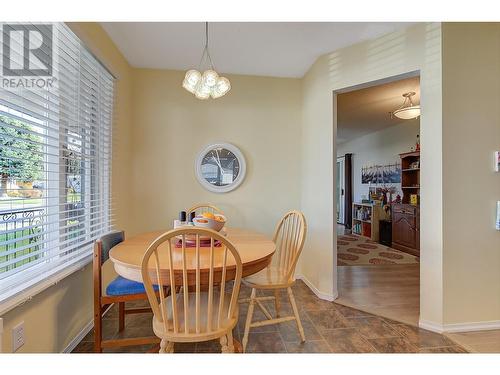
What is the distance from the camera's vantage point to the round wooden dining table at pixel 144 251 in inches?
48.4

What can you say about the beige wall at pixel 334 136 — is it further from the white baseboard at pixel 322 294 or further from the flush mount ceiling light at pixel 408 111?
the flush mount ceiling light at pixel 408 111

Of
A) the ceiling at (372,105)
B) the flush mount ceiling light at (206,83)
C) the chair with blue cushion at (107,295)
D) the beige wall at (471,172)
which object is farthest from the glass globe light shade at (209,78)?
the ceiling at (372,105)

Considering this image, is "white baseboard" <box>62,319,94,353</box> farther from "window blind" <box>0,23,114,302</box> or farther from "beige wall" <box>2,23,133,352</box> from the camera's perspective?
"window blind" <box>0,23,114,302</box>

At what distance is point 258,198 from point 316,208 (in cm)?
71

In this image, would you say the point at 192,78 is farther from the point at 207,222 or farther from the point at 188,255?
the point at 188,255

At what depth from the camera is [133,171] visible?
2.78 meters

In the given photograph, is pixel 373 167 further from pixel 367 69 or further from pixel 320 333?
pixel 320 333

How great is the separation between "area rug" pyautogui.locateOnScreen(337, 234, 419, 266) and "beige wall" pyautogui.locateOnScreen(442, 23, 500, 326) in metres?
1.77

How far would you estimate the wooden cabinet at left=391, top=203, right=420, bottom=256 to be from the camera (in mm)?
4031

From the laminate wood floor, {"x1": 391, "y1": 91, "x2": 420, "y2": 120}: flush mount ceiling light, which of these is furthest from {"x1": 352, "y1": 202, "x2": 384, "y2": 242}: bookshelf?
{"x1": 391, "y1": 91, "x2": 420, "y2": 120}: flush mount ceiling light

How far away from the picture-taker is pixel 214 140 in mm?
2883

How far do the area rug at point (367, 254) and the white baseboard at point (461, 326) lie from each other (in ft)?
5.64

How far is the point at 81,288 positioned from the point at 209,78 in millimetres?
1859
